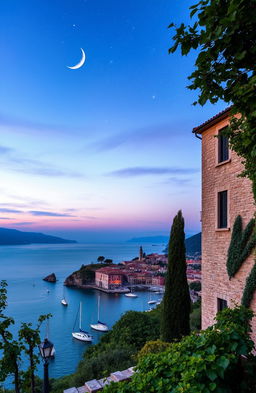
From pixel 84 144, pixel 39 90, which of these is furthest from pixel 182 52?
pixel 84 144

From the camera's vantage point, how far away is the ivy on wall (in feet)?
26.2

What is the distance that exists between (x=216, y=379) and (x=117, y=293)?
3267 inches

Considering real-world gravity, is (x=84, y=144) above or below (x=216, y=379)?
above

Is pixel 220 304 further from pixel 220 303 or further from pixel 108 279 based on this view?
pixel 108 279

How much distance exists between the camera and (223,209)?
989cm

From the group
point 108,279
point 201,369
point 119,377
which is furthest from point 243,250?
point 108,279

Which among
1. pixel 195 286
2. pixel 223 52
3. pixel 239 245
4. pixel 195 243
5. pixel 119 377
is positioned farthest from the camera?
pixel 195 243

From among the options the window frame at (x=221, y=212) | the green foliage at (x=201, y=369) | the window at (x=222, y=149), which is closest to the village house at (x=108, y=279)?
the window frame at (x=221, y=212)

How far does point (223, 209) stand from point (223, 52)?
7634 mm

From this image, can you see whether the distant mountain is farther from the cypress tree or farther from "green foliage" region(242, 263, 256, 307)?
"green foliage" region(242, 263, 256, 307)

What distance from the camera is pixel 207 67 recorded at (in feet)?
9.94

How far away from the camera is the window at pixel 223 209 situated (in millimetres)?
9727

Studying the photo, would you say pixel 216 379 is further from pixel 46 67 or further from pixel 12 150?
pixel 12 150

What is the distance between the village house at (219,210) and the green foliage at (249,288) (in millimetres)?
130
